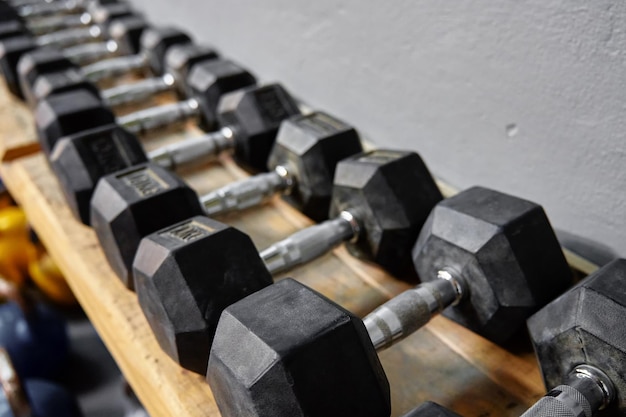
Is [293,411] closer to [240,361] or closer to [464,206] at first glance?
[240,361]

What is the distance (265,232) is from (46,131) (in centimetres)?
35

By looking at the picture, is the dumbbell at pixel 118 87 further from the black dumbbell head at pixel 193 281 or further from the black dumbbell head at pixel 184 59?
the black dumbbell head at pixel 193 281

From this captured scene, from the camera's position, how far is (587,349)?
480mm

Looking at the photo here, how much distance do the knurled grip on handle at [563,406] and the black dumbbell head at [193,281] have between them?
0.87 feet

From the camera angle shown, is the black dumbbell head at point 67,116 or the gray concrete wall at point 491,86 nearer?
the gray concrete wall at point 491,86

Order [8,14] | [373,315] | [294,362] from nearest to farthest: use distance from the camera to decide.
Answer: [294,362] → [373,315] → [8,14]

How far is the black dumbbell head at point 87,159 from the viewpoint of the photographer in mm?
736

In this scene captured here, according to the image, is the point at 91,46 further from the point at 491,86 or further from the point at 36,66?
the point at 491,86

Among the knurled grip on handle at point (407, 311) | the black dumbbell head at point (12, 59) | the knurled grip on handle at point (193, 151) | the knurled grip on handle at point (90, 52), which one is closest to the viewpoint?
the knurled grip on handle at point (407, 311)

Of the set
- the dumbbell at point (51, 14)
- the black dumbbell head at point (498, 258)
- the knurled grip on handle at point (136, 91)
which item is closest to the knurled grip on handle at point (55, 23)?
the dumbbell at point (51, 14)

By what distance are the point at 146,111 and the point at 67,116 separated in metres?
0.14

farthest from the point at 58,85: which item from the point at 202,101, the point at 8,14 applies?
the point at 8,14

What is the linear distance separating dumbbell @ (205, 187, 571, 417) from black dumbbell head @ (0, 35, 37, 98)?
0.75m

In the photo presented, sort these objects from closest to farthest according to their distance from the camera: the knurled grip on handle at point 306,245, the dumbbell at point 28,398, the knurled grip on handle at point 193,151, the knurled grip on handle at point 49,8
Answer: the knurled grip on handle at point 306,245, the knurled grip on handle at point 193,151, the dumbbell at point 28,398, the knurled grip on handle at point 49,8
